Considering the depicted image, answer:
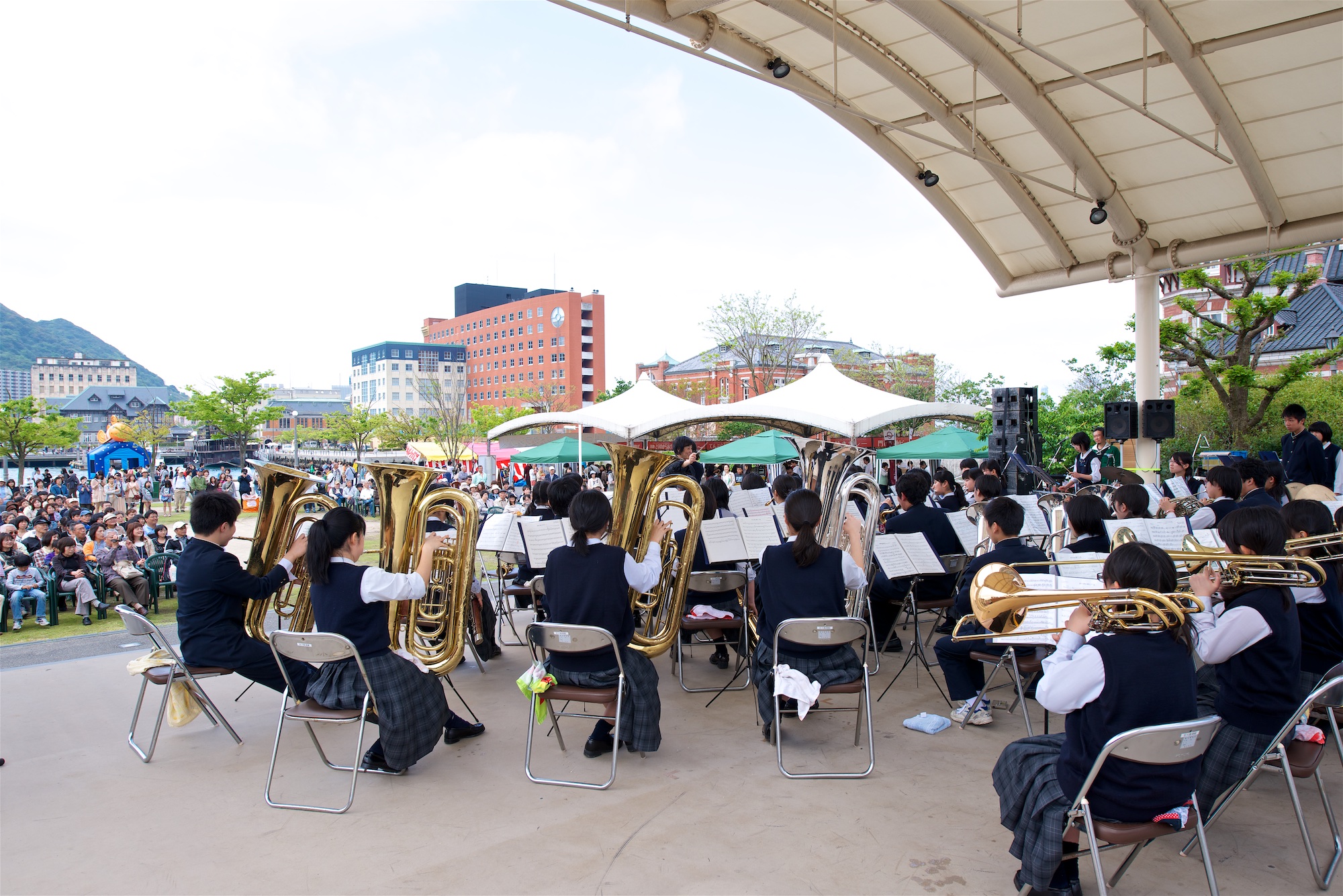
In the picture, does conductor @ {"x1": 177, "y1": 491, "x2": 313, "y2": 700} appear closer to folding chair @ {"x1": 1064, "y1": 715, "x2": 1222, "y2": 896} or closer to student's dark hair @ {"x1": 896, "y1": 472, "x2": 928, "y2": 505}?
folding chair @ {"x1": 1064, "y1": 715, "x2": 1222, "y2": 896}

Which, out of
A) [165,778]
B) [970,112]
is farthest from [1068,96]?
[165,778]

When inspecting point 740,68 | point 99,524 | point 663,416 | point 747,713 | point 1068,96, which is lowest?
point 747,713

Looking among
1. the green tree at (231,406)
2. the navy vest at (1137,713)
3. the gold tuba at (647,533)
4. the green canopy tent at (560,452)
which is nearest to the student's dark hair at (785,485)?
the gold tuba at (647,533)

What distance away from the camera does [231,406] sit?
37062 mm

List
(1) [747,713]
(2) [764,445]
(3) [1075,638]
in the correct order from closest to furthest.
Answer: (3) [1075,638] < (1) [747,713] < (2) [764,445]

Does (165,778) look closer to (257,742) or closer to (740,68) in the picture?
(257,742)

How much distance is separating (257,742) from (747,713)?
282cm

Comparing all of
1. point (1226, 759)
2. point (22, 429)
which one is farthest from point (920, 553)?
point (22, 429)

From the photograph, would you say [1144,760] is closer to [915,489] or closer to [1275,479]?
[915,489]

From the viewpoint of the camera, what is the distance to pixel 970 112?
406 inches

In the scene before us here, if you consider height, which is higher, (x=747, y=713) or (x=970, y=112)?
(x=970, y=112)

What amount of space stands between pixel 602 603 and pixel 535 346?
319 ft

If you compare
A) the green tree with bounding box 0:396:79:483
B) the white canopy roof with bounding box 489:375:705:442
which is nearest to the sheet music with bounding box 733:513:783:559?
the white canopy roof with bounding box 489:375:705:442

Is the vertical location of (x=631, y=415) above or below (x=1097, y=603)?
above
